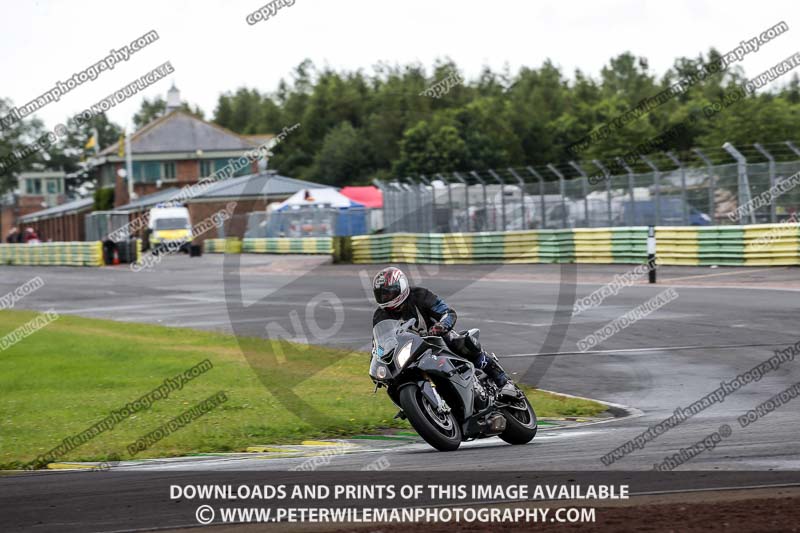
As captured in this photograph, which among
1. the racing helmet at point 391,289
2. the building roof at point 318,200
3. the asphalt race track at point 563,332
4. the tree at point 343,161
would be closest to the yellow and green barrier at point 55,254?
the building roof at point 318,200

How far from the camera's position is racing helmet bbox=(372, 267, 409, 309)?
29.9 feet

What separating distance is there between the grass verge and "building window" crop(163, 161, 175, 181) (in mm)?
77486

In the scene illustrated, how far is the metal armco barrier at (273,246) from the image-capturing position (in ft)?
174

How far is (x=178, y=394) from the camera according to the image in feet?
45.9

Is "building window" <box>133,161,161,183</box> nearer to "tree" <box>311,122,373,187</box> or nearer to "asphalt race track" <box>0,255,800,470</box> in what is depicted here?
"tree" <box>311,122,373,187</box>

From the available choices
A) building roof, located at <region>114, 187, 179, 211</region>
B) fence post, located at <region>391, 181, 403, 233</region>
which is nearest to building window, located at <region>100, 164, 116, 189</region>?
building roof, located at <region>114, 187, 179, 211</region>

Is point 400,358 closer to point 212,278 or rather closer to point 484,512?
point 484,512

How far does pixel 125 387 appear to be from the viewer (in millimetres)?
14789

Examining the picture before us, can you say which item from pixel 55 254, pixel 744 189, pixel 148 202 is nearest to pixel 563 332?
pixel 744 189

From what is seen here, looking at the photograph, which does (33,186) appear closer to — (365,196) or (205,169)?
(205,169)

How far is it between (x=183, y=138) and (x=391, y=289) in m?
91.7

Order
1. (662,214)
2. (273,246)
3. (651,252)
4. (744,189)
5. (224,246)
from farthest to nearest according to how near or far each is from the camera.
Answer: (224,246), (273,246), (662,214), (744,189), (651,252)

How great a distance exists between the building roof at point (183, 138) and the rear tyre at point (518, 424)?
295ft

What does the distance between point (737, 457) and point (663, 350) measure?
8.14m
